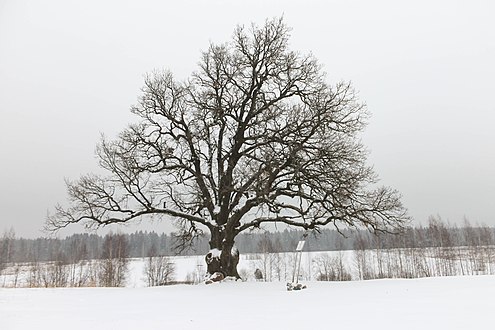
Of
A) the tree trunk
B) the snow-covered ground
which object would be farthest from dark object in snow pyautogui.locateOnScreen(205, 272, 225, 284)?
the snow-covered ground

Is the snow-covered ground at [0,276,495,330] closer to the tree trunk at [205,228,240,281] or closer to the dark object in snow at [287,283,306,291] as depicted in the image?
the dark object in snow at [287,283,306,291]

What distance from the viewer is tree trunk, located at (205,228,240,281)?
15.2 metres

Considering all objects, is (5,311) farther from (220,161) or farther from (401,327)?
(220,161)

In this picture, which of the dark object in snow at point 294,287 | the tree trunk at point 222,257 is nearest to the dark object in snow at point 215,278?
the tree trunk at point 222,257

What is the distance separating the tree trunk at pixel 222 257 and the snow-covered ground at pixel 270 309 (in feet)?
13.8

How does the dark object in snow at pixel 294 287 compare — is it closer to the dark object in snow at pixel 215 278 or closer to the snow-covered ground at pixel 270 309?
the snow-covered ground at pixel 270 309

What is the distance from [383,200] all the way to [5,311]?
43.0ft

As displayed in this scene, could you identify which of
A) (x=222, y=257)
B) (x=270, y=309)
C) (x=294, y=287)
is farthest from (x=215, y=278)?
(x=270, y=309)

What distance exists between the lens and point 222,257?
15367 mm

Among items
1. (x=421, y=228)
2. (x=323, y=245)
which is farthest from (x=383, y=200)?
(x=323, y=245)

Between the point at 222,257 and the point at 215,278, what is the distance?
1.03 meters

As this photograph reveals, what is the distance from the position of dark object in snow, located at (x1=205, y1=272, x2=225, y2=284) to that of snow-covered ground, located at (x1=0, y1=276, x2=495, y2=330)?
3.68 m

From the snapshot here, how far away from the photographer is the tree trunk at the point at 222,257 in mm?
15227

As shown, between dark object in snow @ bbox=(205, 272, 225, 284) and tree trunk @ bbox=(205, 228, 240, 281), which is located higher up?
tree trunk @ bbox=(205, 228, 240, 281)
